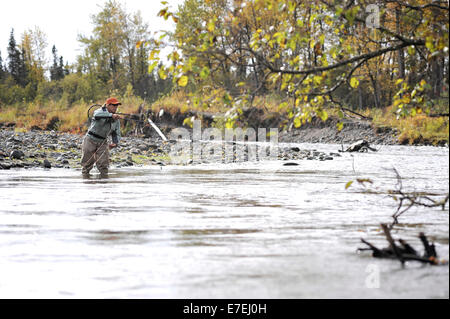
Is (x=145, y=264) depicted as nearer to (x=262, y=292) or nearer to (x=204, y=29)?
(x=262, y=292)

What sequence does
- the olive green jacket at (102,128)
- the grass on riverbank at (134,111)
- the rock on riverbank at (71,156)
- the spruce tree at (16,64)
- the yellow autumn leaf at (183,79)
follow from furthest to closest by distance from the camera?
the spruce tree at (16,64) → the grass on riverbank at (134,111) → the rock on riverbank at (71,156) → the olive green jacket at (102,128) → the yellow autumn leaf at (183,79)

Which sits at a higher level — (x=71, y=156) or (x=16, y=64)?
(x=16, y=64)

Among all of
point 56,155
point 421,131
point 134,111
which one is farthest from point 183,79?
point 134,111

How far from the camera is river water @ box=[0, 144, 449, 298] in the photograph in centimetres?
326

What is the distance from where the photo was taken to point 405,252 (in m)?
3.81

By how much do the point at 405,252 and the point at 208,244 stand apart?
152 centimetres

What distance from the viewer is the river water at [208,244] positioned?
326cm

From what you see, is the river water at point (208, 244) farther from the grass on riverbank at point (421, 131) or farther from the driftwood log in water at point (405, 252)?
the grass on riverbank at point (421, 131)

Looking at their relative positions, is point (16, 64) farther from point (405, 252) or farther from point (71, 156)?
point (405, 252)

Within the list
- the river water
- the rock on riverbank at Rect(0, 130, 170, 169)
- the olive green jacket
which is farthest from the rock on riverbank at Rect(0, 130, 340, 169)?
the river water

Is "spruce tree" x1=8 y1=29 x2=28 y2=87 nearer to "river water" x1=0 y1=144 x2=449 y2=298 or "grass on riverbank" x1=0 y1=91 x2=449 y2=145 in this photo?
"grass on riverbank" x1=0 y1=91 x2=449 y2=145

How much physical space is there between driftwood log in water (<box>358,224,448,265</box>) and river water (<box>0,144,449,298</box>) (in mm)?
80

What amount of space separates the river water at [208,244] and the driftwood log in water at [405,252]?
80mm

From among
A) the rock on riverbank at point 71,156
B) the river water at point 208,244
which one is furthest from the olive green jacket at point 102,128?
the river water at point 208,244
